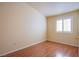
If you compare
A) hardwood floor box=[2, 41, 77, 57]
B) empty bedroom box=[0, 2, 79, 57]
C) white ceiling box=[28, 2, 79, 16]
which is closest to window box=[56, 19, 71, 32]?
empty bedroom box=[0, 2, 79, 57]

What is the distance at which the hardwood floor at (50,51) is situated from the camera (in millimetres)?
1625

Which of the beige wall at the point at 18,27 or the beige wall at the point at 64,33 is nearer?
the beige wall at the point at 64,33

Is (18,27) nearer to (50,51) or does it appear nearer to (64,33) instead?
(50,51)

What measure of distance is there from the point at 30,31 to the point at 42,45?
21.1 inches

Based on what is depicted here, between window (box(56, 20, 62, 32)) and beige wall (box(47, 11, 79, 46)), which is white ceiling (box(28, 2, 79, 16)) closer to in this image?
beige wall (box(47, 11, 79, 46))

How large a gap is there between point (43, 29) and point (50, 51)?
56 cm

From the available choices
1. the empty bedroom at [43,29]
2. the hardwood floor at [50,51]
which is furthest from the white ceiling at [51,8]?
the hardwood floor at [50,51]

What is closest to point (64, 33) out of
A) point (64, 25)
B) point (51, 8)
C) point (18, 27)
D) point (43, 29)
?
point (64, 25)

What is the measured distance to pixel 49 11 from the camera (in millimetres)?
1786

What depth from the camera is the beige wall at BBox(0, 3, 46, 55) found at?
2047 mm

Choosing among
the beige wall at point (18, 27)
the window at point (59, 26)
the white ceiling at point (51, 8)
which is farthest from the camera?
the beige wall at point (18, 27)

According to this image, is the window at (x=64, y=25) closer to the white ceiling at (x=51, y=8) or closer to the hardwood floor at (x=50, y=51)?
the white ceiling at (x=51, y=8)

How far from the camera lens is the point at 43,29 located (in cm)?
180

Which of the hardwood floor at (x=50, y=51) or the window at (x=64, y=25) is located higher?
the window at (x=64, y=25)
